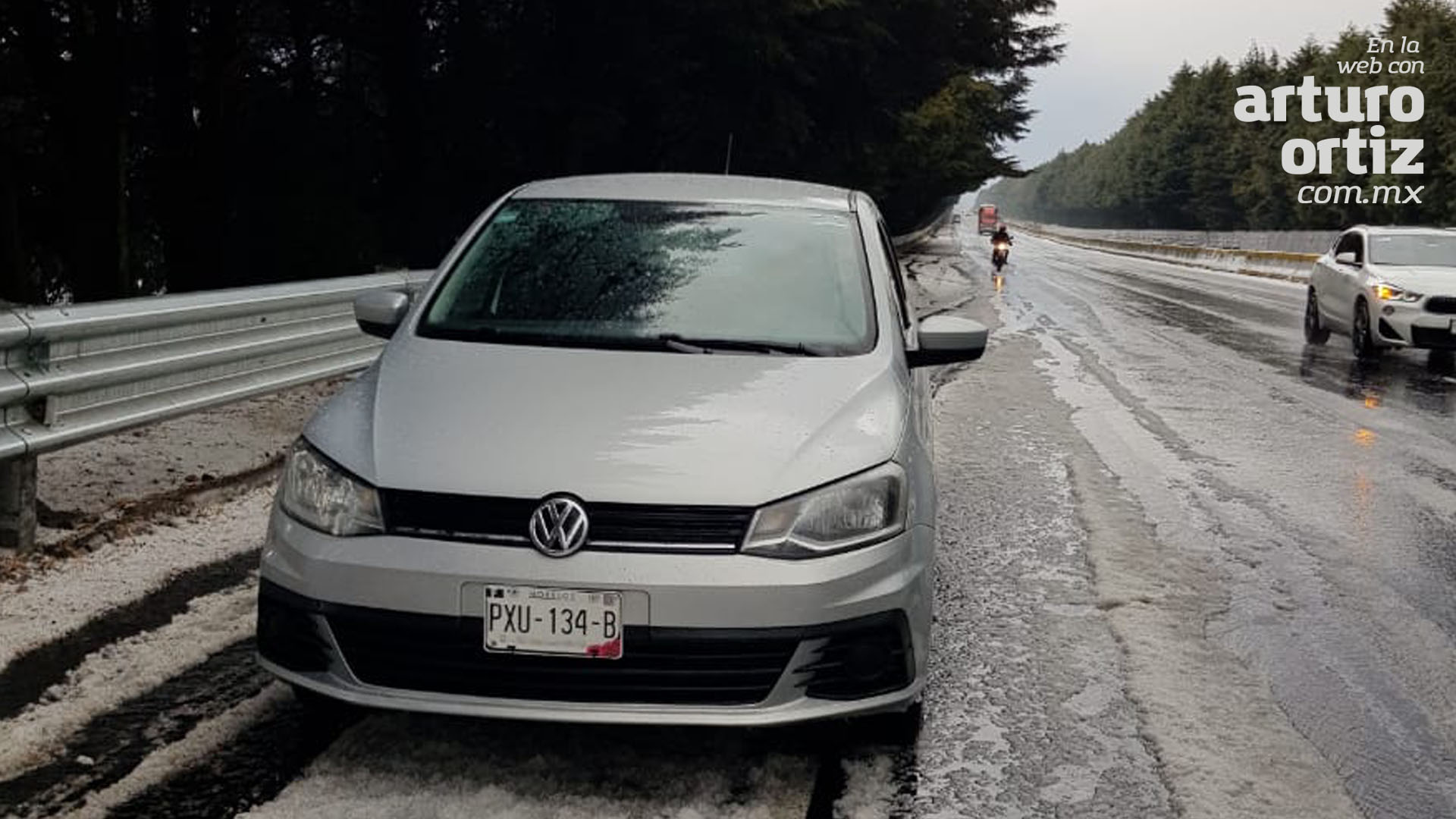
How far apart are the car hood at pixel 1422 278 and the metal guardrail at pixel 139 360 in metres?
11.7

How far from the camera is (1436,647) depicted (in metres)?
5.07

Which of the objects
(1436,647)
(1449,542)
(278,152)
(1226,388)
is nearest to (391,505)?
(1436,647)

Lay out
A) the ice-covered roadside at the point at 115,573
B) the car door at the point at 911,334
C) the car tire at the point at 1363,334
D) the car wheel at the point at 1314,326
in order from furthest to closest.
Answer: the car wheel at the point at 1314,326
the car tire at the point at 1363,334
the ice-covered roadside at the point at 115,573
the car door at the point at 911,334

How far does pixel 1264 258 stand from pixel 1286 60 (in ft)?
337

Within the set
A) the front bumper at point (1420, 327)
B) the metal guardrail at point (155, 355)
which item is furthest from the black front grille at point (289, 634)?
the front bumper at point (1420, 327)

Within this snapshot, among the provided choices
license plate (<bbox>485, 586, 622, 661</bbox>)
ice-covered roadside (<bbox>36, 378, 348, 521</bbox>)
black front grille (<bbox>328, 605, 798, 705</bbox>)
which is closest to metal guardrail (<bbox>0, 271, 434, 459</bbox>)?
ice-covered roadside (<bbox>36, 378, 348, 521</bbox>)

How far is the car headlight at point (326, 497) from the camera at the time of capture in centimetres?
364

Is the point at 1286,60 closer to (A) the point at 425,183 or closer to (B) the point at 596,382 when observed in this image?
(A) the point at 425,183

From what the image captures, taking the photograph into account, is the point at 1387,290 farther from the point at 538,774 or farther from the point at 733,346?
the point at 538,774

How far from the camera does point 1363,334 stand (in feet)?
52.5

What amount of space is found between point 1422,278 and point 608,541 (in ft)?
47.7

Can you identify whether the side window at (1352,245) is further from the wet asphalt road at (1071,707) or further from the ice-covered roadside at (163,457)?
the ice-covered roadside at (163,457)

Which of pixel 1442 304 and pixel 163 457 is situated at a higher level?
pixel 1442 304

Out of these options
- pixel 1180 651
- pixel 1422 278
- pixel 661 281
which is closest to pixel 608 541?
pixel 661 281
